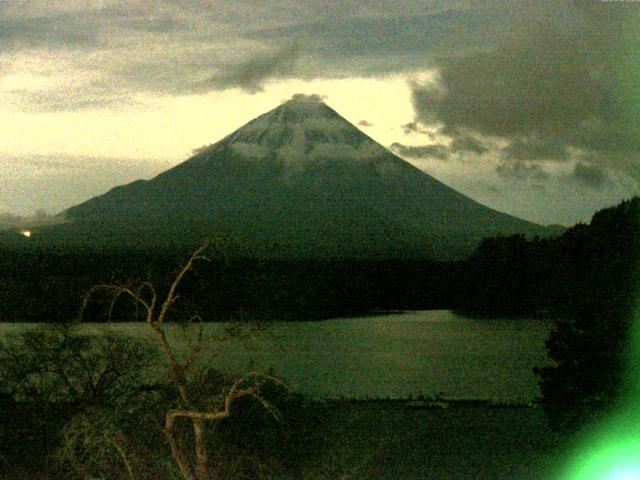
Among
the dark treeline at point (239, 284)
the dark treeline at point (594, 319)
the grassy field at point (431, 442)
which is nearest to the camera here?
the dark treeline at point (594, 319)

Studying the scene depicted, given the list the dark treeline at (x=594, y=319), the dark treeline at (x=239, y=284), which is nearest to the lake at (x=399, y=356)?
the dark treeline at (x=239, y=284)

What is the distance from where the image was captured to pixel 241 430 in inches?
283

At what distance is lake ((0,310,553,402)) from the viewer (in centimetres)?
1252

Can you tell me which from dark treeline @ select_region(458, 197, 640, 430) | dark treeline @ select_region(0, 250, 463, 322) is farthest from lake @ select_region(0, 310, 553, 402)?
dark treeline @ select_region(458, 197, 640, 430)

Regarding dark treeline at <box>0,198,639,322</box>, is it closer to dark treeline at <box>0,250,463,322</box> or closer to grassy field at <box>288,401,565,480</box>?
dark treeline at <box>0,250,463,322</box>

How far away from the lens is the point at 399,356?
1697 cm

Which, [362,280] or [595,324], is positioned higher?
[595,324]

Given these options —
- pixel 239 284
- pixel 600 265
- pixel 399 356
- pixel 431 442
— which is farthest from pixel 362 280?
pixel 600 265

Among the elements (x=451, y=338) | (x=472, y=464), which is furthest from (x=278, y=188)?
(x=472, y=464)

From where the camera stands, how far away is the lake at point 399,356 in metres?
12.5

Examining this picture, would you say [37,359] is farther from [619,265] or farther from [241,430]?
[619,265]

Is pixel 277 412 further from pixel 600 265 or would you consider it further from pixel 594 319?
pixel 600 265

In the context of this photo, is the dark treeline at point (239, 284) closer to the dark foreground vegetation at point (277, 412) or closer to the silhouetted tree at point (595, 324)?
the dark foreground vegetation at point (277, 412)

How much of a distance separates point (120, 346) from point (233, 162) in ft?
117
